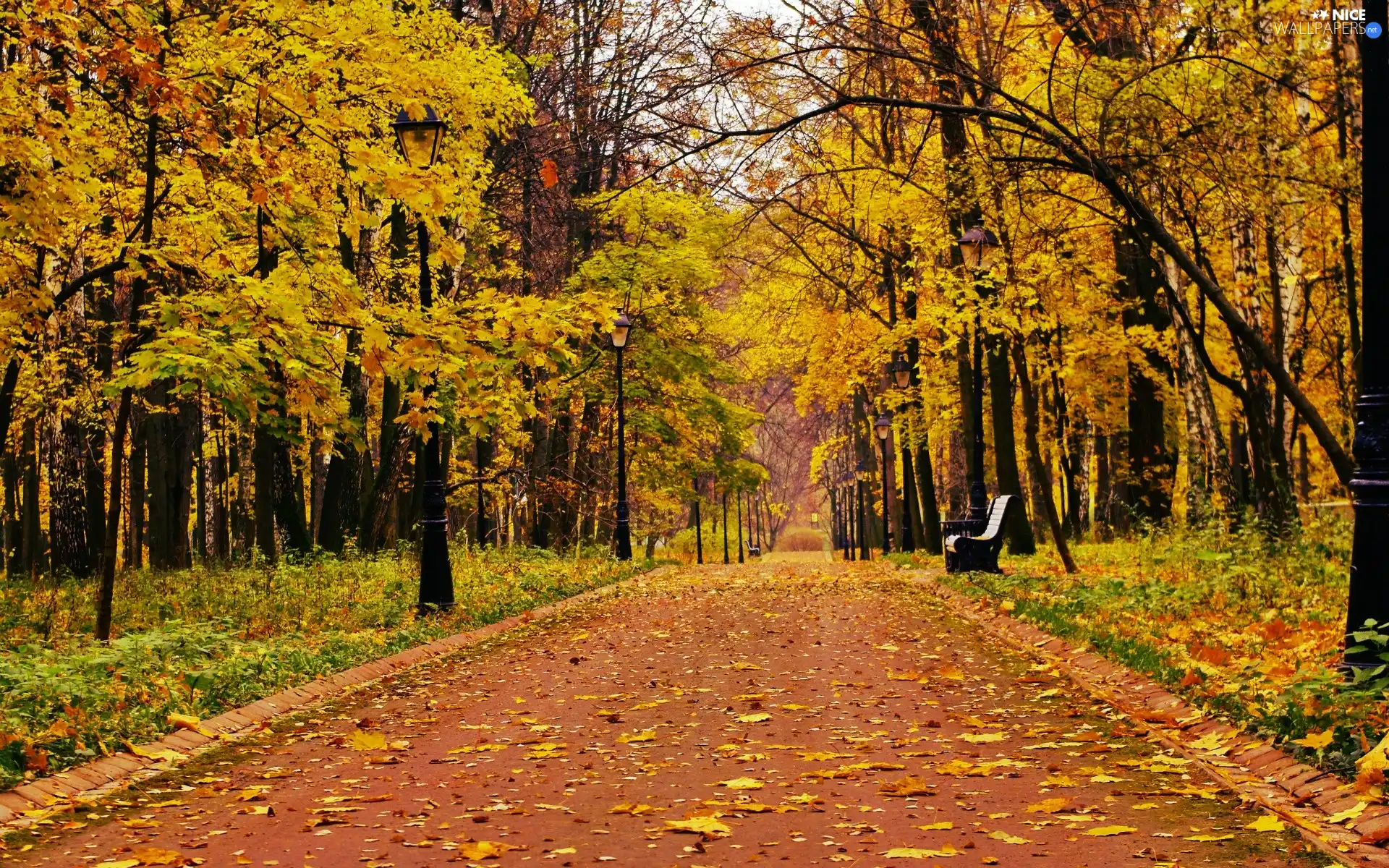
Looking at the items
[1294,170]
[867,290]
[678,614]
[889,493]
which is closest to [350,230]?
[678,614]

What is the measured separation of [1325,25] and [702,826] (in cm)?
1994

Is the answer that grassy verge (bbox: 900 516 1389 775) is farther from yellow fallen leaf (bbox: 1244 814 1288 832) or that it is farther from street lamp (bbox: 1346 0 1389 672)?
yellow fallen leaf (bbox: 1244 814 1288 832)

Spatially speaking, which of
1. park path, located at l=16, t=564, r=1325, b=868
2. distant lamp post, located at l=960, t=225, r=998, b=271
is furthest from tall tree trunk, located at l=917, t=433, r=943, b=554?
park path, located at l=16, t=564, r=1325, b=868

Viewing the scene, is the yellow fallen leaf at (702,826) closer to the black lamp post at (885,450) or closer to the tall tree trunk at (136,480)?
the tall tree trunk at (136,480)

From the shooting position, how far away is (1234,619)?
1212 cm

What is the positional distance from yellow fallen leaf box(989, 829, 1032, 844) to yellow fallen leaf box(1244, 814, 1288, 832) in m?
0.97

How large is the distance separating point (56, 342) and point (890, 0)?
14.6 m

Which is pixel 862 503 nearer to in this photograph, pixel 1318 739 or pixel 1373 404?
pixel 1373 404

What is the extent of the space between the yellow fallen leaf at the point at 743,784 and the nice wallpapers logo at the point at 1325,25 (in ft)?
36.8

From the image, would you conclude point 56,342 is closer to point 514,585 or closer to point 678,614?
point 514,585

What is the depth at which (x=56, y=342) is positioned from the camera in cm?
2062

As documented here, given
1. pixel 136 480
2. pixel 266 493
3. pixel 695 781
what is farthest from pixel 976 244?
pixel 136 480

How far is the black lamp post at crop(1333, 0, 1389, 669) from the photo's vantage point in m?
7.60

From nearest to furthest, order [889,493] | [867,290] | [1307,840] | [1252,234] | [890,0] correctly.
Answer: [1307,840] → [890,0] → [1252,234] → [867,290] → [889,493]
